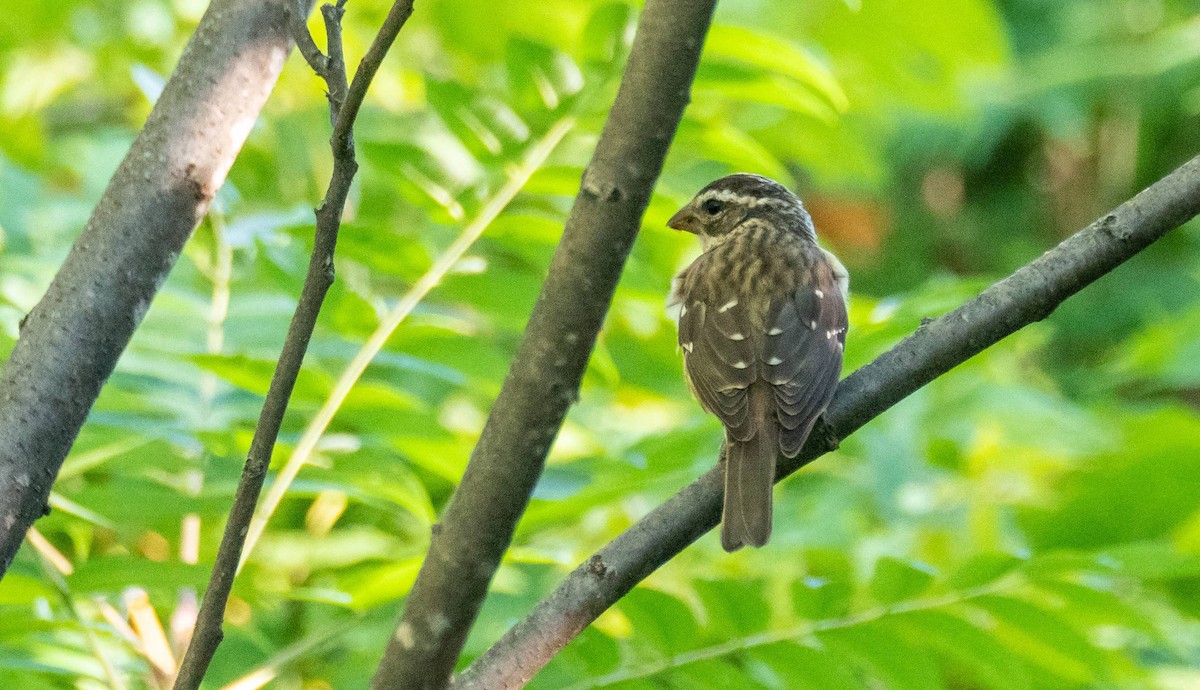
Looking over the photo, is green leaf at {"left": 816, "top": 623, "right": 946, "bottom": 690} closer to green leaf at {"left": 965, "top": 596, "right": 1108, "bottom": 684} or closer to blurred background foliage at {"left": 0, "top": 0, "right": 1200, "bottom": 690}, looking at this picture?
blurred background foliage at {"left": 0, "top": 0, "right": 1200, "bottom": 690}

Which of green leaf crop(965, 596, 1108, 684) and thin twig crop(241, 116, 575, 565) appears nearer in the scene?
thin twig crop(241, 116, 575, 565)

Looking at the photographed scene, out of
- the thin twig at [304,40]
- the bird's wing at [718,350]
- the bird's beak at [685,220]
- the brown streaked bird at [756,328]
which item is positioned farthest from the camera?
the bird's beak at [685,220]

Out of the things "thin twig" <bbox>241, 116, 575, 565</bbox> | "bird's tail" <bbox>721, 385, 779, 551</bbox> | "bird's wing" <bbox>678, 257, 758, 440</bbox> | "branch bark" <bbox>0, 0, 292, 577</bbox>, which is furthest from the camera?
"bird's wing" <bbox>678, 257, 758, 440</bbox>

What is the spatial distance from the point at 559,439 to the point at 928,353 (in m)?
2.15

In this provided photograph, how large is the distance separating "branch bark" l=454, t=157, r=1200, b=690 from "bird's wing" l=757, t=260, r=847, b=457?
466mm

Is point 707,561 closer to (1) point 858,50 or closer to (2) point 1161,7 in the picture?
(1) point 858,50

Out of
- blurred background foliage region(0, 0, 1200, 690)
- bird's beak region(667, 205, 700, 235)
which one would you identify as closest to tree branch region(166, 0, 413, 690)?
blurred background foliage region(0, 0, 1200, 690)

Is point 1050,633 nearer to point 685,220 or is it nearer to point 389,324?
point 389,324

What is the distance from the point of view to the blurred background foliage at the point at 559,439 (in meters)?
2.67

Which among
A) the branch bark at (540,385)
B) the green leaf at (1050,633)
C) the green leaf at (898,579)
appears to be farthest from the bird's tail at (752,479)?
the branch bark at (540,385)

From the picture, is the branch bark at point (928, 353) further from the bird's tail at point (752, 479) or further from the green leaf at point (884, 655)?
the green leaf at point (884, 655)

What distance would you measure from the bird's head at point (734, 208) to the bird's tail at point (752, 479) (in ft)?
3.74

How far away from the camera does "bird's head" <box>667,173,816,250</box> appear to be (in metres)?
4.19

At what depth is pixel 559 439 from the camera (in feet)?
13.9
